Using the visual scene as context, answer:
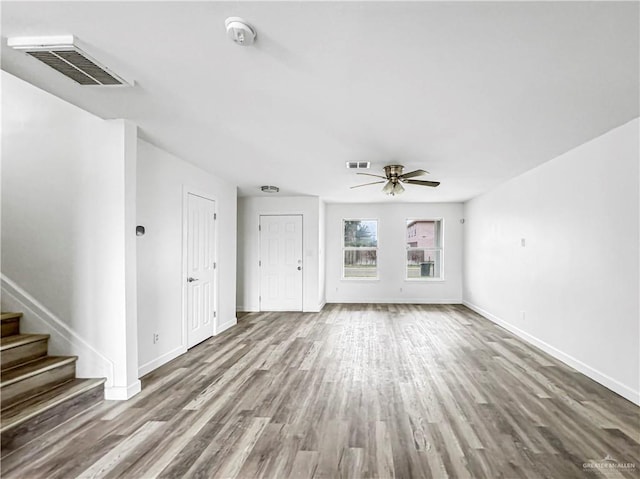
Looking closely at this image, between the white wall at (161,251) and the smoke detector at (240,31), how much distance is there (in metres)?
2.37

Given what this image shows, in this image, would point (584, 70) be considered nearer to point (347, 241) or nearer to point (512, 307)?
point (512, 307)

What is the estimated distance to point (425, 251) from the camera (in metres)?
8.80

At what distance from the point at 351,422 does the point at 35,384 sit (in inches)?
99.5

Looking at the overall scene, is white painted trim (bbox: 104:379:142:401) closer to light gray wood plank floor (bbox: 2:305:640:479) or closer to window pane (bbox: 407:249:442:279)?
light gray wood plank floor (bbox: 2:305:640:479)

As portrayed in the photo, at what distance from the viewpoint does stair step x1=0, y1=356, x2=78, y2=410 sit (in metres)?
2.56

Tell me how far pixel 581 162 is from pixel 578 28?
2.58 metres

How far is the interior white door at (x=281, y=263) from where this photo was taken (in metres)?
7.58

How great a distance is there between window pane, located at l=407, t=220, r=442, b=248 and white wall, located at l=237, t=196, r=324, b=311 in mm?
2670

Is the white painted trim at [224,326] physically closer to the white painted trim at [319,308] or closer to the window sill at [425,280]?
the white painted trim at [319,308]

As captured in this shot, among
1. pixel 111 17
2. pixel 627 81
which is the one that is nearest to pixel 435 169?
pixel 627 81

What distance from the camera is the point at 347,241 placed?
8922 millimetres

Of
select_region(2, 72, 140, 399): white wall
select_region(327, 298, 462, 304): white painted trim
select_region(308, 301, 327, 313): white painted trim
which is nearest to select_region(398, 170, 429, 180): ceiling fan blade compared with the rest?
select_region(2, 72, 140, 399): white wall

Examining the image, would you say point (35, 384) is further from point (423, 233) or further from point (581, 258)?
point (423, 233)

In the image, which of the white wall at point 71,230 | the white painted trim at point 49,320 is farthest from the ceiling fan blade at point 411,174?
the white painted trim at point 49,320
